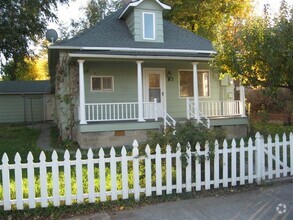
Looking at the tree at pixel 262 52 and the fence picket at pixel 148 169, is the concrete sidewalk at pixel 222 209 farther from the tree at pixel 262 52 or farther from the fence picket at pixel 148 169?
the tree at pixel 262 52

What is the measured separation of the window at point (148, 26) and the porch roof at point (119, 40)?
41 centimetres

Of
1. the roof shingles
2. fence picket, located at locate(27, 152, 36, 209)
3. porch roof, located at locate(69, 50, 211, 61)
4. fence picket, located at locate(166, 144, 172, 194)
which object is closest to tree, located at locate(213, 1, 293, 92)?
fence picket, located at locate(166, 144, 172, 194)

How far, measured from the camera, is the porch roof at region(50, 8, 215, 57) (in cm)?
1308

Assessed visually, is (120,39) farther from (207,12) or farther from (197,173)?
(207,12)

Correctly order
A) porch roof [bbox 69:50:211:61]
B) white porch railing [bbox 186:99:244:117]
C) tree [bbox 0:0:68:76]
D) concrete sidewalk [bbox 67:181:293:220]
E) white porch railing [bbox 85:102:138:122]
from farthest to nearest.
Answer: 1. tree [bbox 0:0:68:76]
2. white porch railing [bbox 186:99:244:117]
3. white porch railing [bbox 85:102:138:122]
4. porch roof [bbox 69:50:211:61]
5. concrete sidewalk [bbox 67:181:293:220]

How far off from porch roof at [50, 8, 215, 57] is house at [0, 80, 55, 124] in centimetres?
1273

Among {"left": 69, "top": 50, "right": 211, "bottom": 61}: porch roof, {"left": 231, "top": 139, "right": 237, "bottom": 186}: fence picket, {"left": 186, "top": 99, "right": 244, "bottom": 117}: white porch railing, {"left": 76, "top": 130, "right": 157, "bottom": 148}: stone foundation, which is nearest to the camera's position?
{"left": 231, "top": 139, "right": 237, "bottom": 186}: fence picket

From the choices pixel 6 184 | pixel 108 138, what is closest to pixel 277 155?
pixel 6 184

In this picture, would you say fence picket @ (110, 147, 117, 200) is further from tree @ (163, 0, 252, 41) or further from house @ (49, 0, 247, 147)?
tree @ (163, 0, 252, 41)

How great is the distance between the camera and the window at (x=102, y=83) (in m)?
13.7

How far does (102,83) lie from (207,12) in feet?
46.0

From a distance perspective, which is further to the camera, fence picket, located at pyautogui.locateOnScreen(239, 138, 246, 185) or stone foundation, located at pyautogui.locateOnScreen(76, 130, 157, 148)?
stone foundation, located at pyautogui.locateOnScreen(76, 130, 157, 148)

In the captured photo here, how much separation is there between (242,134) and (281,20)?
27.2 feet

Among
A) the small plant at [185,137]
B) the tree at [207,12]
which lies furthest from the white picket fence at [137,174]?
the tree at [207,12]
